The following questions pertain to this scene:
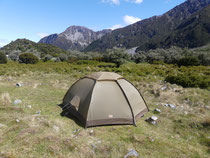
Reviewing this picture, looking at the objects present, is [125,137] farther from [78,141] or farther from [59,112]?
[59,112]

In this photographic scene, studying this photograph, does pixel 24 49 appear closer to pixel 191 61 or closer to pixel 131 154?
pixel 191 61

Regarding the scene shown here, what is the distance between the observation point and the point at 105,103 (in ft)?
15.8

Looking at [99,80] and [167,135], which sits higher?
[99,80]

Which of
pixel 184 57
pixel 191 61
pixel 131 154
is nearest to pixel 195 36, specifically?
pixel 184 57

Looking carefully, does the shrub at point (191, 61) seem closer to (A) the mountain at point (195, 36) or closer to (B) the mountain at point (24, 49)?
(B) the mountain at point (24, 49)

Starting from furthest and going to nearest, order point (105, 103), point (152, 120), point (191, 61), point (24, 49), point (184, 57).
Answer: point (24, 49) → point (184, 57) → point (191, 61) → point (152, 120) → point (105, 103)

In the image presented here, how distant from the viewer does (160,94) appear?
8.38m

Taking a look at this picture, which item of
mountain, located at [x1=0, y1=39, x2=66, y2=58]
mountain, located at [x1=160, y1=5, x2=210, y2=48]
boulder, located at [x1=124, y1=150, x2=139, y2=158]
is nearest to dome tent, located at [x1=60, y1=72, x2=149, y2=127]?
boulder, located at [x1=124, y1=150, x2=139, y2=158]

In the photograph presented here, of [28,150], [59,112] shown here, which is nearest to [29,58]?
[59,112]

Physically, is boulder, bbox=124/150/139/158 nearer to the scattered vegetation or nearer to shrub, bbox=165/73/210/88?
shrub, bbox=165/73/210/88

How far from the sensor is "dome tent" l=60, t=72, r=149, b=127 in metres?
4.67

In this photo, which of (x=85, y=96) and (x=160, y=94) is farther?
(x=160, y=94)

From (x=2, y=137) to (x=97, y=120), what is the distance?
277 centimetres

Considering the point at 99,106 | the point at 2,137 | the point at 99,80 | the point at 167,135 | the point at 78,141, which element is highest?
the point at 99,80
